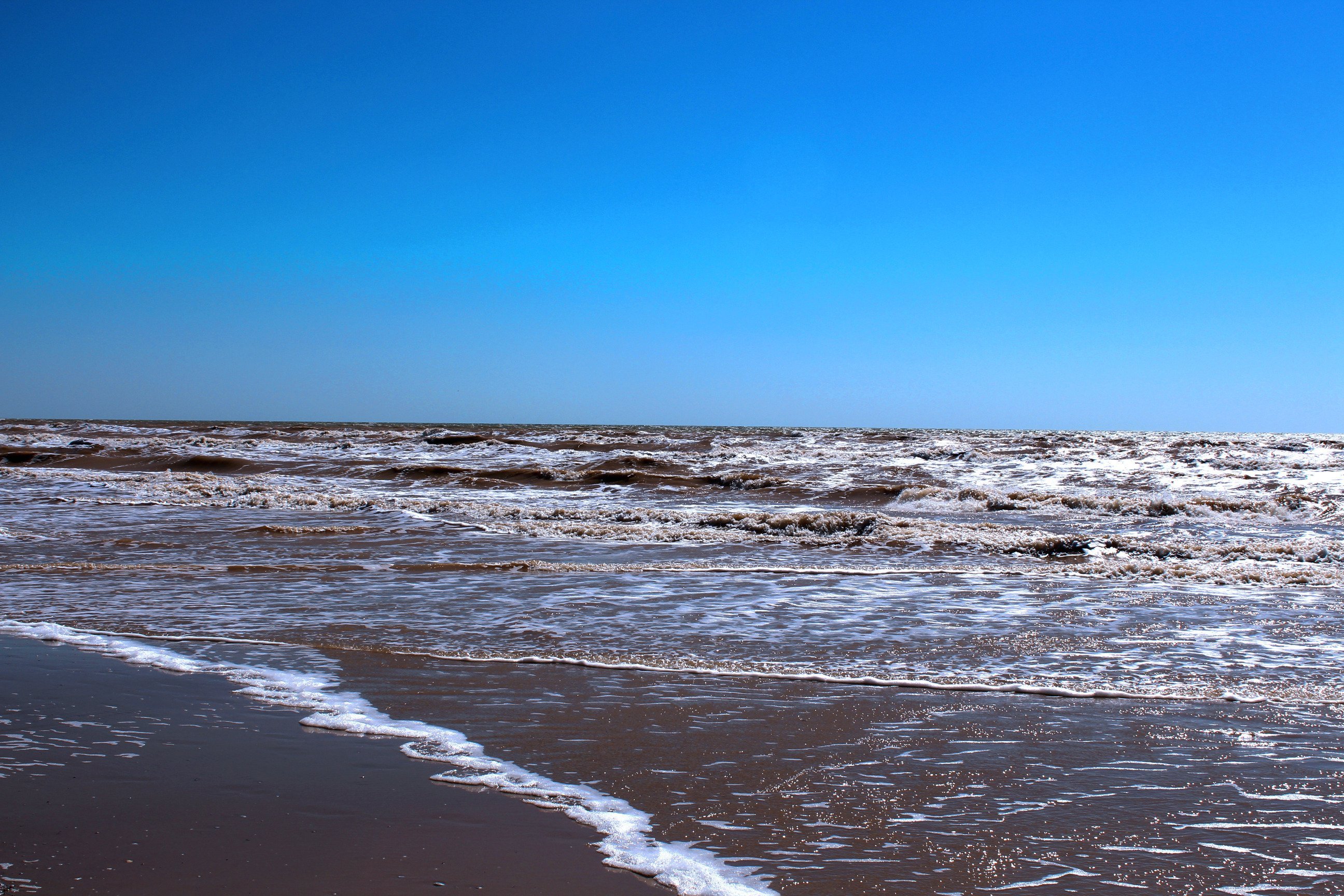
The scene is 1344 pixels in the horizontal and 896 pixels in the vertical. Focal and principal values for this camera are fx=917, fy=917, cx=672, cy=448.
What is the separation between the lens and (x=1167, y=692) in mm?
5277

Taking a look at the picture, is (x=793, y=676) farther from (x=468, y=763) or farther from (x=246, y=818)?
(x=246, y=818)

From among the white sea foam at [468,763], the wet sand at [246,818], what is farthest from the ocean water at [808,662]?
the wet sand at [246,818]

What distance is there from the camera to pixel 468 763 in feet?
13.1

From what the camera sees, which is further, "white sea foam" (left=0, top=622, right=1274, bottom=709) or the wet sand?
"white sea foam" (left=0, top=622, right=1274, bottom=709)

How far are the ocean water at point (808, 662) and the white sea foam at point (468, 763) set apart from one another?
21 mm

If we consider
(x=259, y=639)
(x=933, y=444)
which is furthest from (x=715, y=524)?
(x=933, y=444)

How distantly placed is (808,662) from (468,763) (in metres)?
2.81

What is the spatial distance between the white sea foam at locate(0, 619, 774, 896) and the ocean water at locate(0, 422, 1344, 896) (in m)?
0.02

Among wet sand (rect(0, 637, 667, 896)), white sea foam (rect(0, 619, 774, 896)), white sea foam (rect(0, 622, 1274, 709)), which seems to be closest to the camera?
wet sand (rect(0, 637, 667, 896))

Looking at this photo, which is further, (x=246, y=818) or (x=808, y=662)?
(x=808, y=662)

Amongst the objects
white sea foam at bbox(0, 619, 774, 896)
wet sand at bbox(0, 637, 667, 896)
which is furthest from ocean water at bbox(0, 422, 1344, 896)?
wet sand at bbox(0, 637, 667, 896)

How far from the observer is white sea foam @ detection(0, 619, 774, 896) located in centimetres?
301

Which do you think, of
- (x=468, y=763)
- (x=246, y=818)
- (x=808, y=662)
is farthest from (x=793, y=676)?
(x=246, y=818)

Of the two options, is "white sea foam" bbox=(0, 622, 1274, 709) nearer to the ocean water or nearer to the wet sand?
the ocean water
